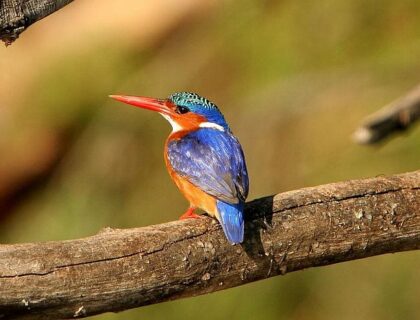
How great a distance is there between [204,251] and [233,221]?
0.15 m

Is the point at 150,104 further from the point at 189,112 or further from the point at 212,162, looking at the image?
the point at 212,162

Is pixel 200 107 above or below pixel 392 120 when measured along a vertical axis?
above

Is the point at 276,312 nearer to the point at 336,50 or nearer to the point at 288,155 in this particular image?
the point at 288,155

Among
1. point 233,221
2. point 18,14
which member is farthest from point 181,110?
point 18,14

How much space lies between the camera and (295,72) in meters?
6.46

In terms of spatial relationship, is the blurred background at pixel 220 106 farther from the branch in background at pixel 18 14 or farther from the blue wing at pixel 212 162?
the branch in background at pixel 18 14

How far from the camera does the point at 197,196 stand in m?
3.98

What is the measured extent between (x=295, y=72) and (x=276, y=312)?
1.51 m

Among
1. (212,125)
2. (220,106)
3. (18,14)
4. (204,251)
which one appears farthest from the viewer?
(220,106)

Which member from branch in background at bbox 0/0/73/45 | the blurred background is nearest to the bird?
branch in background at bbox 0/0/73/45

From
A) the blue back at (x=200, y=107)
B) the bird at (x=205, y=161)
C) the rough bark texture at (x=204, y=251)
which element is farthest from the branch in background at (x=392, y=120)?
the blue back at (x=200, y=107)

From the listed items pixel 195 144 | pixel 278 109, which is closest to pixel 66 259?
pixel 195 144

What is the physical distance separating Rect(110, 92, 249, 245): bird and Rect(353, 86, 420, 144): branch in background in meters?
0.49

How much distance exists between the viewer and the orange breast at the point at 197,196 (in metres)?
3.84
